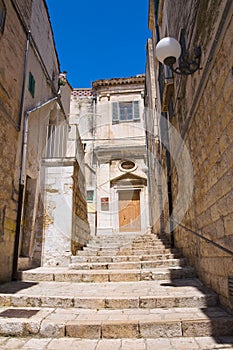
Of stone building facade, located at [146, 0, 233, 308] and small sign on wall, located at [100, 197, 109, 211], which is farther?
small sign on wall, located at [100, 197, 109, 211]

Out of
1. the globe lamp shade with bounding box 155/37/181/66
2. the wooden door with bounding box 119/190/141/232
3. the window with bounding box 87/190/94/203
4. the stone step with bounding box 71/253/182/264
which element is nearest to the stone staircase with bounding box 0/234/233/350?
the stone step with bounding box 71/253/182/264

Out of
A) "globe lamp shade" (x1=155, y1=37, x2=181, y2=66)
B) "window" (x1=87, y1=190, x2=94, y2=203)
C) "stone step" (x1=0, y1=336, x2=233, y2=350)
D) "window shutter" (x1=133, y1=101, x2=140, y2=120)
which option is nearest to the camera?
"stone step" (x1=0, y1=336, x2=233, y2=350)

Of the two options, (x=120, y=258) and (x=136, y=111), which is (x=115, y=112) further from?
(x=120, y=258)

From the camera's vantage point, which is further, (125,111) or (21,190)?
(125,111)

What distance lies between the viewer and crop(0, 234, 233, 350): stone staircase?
268cm

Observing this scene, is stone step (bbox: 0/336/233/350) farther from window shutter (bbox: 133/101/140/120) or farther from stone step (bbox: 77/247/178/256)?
window shutter (bbox: 133/101/140/120)

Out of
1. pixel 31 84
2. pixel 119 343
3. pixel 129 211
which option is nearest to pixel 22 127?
pixel 31 84

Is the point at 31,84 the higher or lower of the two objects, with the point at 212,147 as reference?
higher

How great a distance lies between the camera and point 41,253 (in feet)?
20.5

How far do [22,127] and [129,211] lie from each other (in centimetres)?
1018

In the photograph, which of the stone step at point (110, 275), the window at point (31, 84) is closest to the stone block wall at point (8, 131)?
the stone step at point (110, 275)

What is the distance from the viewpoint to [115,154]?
15844 millimetres

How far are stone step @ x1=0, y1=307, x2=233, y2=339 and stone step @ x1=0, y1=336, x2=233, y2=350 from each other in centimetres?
5

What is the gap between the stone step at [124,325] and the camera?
2727 millimetres
